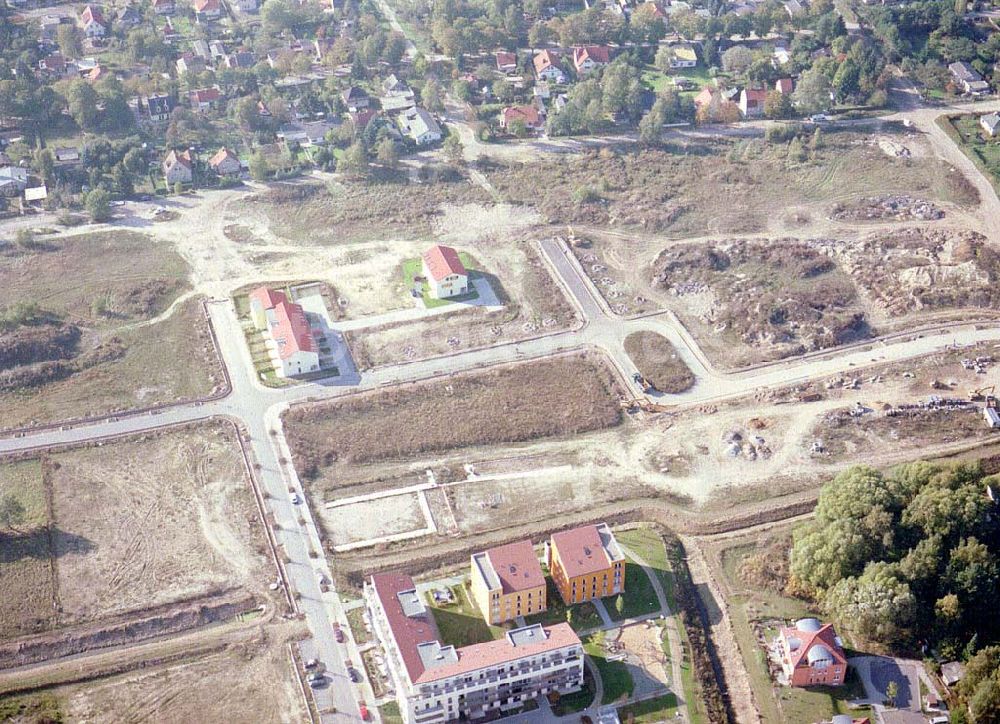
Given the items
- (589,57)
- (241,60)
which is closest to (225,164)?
(241,60)

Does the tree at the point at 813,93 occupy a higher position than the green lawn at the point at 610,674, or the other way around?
the tree at the point at 813,93

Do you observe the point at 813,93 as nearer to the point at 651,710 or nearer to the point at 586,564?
the point at 586,564

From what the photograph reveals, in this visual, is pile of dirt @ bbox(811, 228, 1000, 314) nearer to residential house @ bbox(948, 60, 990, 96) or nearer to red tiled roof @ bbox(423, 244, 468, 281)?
red tiled roof @ bbox(423, 244, 468, 281)

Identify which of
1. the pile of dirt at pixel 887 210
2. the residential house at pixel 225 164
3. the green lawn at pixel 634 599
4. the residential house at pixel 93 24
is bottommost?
the green lawn at pixel 634 599

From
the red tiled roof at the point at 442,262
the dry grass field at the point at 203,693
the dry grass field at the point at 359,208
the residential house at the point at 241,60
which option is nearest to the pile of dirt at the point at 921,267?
the red tiled roof at the point at 442,262

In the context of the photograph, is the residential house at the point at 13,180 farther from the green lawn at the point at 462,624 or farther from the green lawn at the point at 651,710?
the green lawn at the point at 651,710

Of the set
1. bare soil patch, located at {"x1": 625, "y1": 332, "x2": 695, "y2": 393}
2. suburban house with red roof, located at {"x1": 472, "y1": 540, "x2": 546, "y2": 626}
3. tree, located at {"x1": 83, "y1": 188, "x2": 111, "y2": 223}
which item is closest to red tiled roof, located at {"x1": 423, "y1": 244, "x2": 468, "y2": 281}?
bare soil patch, located at {"x1": 625, "y1": 332, "x2": 695, "y2": 393}
